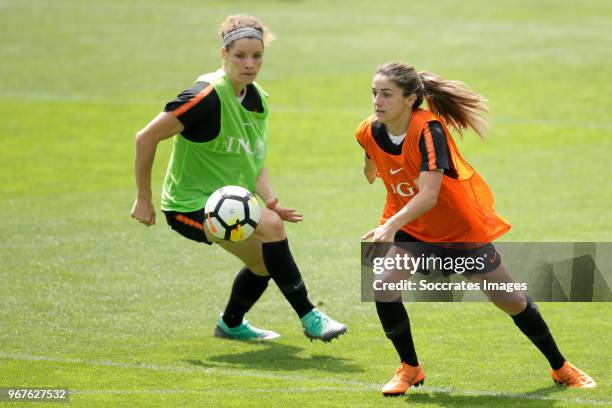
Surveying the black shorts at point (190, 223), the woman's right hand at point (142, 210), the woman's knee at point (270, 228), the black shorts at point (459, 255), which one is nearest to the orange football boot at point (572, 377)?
the black shorts at point (459, 255)

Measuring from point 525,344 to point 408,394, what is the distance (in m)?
1.49

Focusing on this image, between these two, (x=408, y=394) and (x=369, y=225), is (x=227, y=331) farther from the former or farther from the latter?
(x=369, y=225)

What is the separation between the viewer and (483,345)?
24.7 feet

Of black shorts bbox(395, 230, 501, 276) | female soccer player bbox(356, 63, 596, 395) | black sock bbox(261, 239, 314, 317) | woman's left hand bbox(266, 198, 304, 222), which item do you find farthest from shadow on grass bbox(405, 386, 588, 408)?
woman's left hand bbox(266, 198, 304, 222)

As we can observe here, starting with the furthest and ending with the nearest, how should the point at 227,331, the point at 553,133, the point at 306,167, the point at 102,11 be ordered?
the point at 102,11 < the point at 553,133 < the point at 306,167 < the point at 227,331

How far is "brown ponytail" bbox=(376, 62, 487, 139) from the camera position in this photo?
6374 millimetres

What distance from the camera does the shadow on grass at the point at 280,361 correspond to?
7137mm

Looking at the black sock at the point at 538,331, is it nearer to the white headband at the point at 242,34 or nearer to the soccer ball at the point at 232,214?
the soccer ball at the point at 232,214

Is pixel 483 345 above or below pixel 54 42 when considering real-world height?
below

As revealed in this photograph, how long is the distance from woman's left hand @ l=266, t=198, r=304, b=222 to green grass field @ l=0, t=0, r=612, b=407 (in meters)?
1.00

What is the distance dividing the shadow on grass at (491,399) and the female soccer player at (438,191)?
108 mm

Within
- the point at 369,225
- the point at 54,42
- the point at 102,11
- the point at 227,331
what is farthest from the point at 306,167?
the point at 102,11

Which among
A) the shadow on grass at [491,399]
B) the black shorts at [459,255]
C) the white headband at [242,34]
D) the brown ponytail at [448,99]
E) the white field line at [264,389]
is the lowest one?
the white field line at [264,389]

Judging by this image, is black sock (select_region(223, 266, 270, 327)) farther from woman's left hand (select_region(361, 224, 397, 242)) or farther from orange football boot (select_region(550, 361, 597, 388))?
orange football boot (select_region(550, 361, 597, 388))
